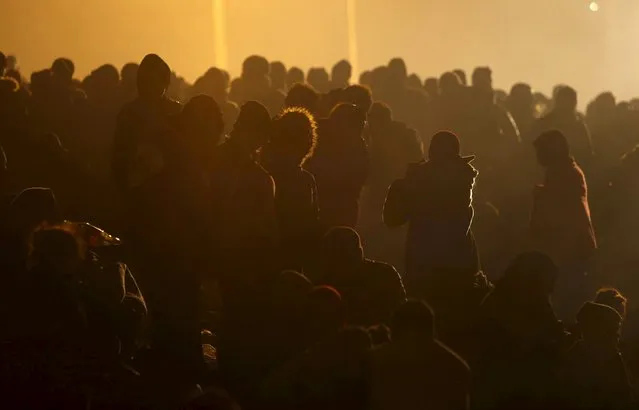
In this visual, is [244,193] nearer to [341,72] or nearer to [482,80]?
[482,80]

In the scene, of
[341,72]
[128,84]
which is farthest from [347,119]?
[341,72]

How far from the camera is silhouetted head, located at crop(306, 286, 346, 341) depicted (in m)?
5.87

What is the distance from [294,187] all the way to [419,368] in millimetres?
2632

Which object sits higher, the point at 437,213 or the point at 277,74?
the point at 277,74

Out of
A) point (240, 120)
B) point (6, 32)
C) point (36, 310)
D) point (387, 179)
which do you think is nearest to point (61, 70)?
point (387, 179)

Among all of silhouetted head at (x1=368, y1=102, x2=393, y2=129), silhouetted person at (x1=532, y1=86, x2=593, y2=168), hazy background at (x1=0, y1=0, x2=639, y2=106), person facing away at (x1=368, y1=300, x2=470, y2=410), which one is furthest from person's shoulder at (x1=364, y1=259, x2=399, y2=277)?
hazy background at (x1=0, y1=0, x2=639, y2=106)

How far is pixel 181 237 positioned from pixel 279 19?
86.8 ft

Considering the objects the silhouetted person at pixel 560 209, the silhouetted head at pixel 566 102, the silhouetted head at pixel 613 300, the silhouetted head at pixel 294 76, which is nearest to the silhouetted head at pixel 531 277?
the silhouetted head at pixel 613 300

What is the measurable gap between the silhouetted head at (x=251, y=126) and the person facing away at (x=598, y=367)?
247 centimetres

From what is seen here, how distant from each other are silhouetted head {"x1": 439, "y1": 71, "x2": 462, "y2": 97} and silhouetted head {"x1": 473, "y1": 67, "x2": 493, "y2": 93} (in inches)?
8.8

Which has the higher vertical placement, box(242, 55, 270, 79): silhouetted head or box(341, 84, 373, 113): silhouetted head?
box(242, 55, 270, 79): silhouetted head

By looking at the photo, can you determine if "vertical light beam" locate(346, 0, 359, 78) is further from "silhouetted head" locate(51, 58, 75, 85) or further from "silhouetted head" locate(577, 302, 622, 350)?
"silhouetted head" locate(577, 302, 622, 350)

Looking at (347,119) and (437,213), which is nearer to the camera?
(437,213)

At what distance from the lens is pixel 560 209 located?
891 cm
